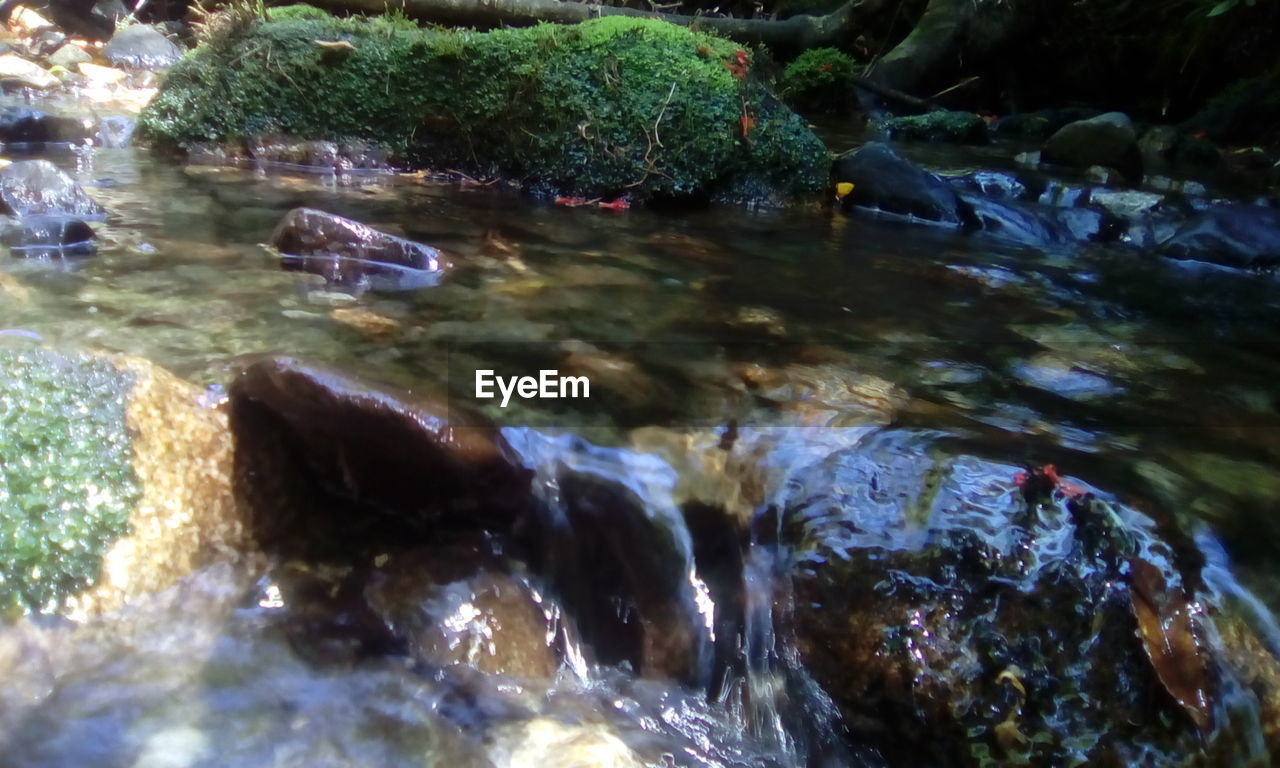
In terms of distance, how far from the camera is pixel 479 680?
2346 mm

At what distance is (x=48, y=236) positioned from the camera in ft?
13.3

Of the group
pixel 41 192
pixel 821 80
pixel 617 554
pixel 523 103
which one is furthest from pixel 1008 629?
pixel 821 80

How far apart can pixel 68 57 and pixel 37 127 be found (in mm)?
4464

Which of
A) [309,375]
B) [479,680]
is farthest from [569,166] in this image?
[479,680]

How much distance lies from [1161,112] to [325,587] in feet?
44.3

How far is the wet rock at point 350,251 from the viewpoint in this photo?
4.11 m

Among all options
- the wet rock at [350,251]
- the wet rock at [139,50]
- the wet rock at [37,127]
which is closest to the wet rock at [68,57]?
the wet rock at [139,50]

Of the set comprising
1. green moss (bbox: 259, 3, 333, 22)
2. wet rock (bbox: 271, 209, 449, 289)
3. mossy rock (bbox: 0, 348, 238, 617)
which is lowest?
mossy rock (bbox: 0, 348, 238, 617)

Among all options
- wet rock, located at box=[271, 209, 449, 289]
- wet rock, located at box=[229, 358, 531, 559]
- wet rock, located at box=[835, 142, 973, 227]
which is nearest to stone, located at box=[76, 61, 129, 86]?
wet rock, located at box=[271, 209, 449, 289]

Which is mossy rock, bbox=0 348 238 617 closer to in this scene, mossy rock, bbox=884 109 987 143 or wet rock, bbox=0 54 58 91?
wet rock, bbox=0 54 58 91

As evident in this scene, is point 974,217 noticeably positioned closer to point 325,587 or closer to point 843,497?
point 843,497

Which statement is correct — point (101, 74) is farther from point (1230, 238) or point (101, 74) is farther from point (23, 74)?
point (1230, 238)

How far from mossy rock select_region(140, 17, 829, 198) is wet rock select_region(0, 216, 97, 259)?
262cm

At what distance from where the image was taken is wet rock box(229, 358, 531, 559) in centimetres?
257
